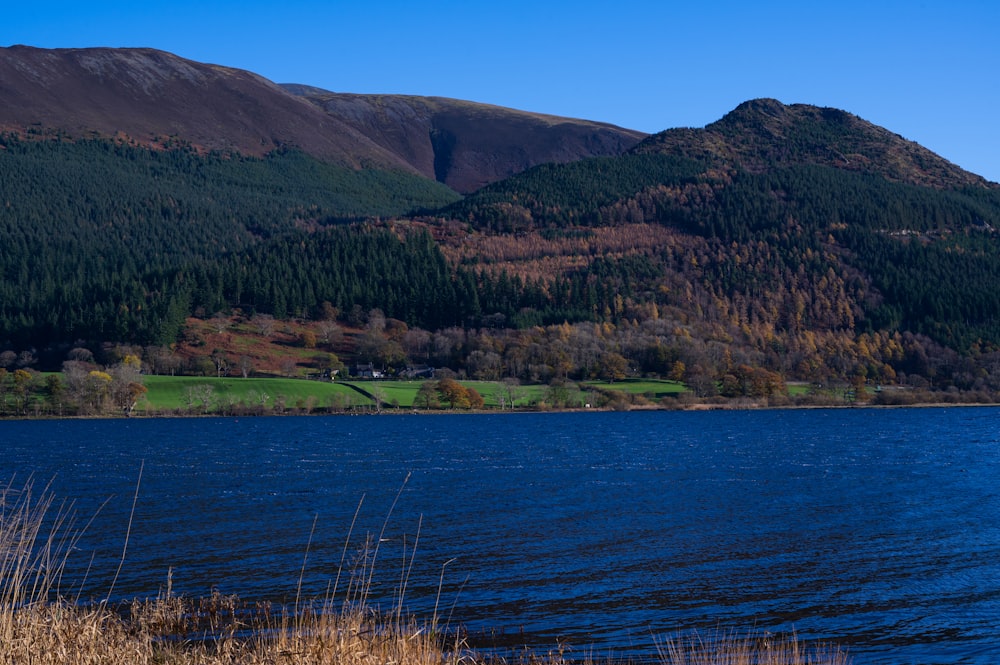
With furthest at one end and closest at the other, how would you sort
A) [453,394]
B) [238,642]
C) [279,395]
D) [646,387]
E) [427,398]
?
[646,387] → [427,398] → [453,394] → [279,395] → [238,642]

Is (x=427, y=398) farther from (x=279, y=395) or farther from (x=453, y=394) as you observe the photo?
(x=279, y=395)

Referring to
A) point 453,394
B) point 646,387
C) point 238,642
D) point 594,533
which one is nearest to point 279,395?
point 453,394

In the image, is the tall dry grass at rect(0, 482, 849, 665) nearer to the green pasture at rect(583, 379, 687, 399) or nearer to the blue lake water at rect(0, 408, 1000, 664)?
the blue lake water at rect(0, 408, 1000, 664)

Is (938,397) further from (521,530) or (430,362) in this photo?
(521,530)

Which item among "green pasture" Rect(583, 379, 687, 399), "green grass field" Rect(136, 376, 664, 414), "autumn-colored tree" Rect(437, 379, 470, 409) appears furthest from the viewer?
"green pasture" Rect(583, 379, 687, 399)

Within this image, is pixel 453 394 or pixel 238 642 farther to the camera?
pixel 453 394

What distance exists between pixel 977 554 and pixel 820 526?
7273 millimetres

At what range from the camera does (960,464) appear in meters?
64.2

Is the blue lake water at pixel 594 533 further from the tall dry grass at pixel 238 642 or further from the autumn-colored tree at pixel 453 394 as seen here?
the autumn-colored tree at pixel 453 394

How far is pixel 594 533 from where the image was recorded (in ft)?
123

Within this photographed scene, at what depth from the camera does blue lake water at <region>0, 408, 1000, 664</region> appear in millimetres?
24609

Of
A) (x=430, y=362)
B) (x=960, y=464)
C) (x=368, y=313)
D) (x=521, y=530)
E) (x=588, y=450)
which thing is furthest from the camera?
(x=368, y=313)

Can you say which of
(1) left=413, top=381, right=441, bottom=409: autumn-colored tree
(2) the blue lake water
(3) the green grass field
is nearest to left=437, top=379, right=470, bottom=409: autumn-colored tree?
(1) left=413, top=381, right=441, bottom=409: autumn-colored tree

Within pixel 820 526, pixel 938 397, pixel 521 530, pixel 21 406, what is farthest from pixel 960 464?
pixel 21 406
